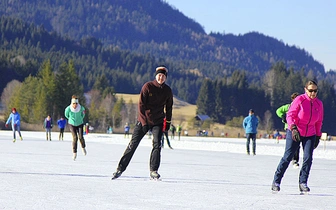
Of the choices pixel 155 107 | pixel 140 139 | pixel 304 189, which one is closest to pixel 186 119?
pixel 140 139

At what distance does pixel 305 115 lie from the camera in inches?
363

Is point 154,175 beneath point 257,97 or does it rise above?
beneath

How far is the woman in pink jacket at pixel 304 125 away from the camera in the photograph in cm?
920

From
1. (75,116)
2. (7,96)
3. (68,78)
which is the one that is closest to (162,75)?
(75,116)

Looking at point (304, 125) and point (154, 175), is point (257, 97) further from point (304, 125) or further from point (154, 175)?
point (304, 125)

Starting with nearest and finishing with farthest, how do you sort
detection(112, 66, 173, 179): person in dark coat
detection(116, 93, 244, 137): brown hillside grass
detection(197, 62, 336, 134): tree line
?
detection(112, 66, 173, 179): person in dark coat, detection(116, 93, 244, 137): brown hillside grass, detection(197, 62, 336, 134): tree line

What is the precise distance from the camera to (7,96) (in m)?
133

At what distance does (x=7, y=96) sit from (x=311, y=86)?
12878 cm

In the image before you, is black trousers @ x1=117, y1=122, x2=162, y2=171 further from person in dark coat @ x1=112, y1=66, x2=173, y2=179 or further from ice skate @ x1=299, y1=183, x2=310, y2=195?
ice skate @ x1=299, y1=183, x2=310, y2=195

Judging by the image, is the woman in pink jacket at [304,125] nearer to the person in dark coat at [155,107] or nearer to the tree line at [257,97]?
the person in dark coat at [155,107]

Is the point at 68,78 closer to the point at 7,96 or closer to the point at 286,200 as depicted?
the point at 7,96

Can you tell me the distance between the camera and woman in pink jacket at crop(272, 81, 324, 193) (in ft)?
30.2

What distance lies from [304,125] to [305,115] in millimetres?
153

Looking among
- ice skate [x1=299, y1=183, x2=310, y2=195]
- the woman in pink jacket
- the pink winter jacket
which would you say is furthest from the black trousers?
ice skate [x1=299, y1=183, x2=310, y2=195]
